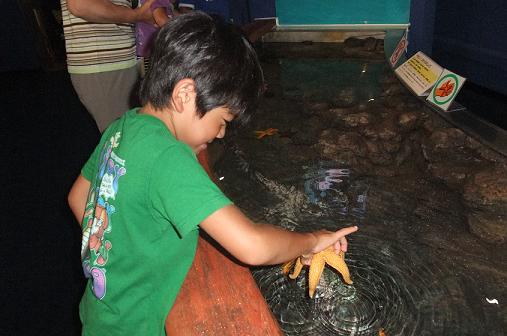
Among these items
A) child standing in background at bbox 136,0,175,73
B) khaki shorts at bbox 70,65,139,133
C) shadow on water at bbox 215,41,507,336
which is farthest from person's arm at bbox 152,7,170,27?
shadow on water at bbox 215,41,507,336

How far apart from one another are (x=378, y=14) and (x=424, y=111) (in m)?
3.17

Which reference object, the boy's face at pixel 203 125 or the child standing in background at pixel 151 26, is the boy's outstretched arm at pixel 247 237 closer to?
the boy's face at pixel 203 125

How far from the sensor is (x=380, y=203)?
2.53 m

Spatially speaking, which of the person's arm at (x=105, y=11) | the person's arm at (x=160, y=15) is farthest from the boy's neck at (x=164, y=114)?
the person's arm at (x=160, y=15)

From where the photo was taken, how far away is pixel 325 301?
1.88 metres

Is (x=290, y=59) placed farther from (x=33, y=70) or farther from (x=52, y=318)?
(x=33, y=70)

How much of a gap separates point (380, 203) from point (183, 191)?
198 centimetres

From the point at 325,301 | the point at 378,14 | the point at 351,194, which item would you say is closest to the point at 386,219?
the point at 351,194

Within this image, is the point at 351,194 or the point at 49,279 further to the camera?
the point at 49,279

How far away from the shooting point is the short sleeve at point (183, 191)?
0.83m

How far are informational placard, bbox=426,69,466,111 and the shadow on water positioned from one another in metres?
0.12

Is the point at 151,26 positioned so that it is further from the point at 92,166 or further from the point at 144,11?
the point at 92,166

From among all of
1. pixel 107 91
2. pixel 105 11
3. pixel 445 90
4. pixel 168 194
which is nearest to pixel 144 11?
pixel 105 11

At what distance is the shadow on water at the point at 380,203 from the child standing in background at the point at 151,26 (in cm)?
103
